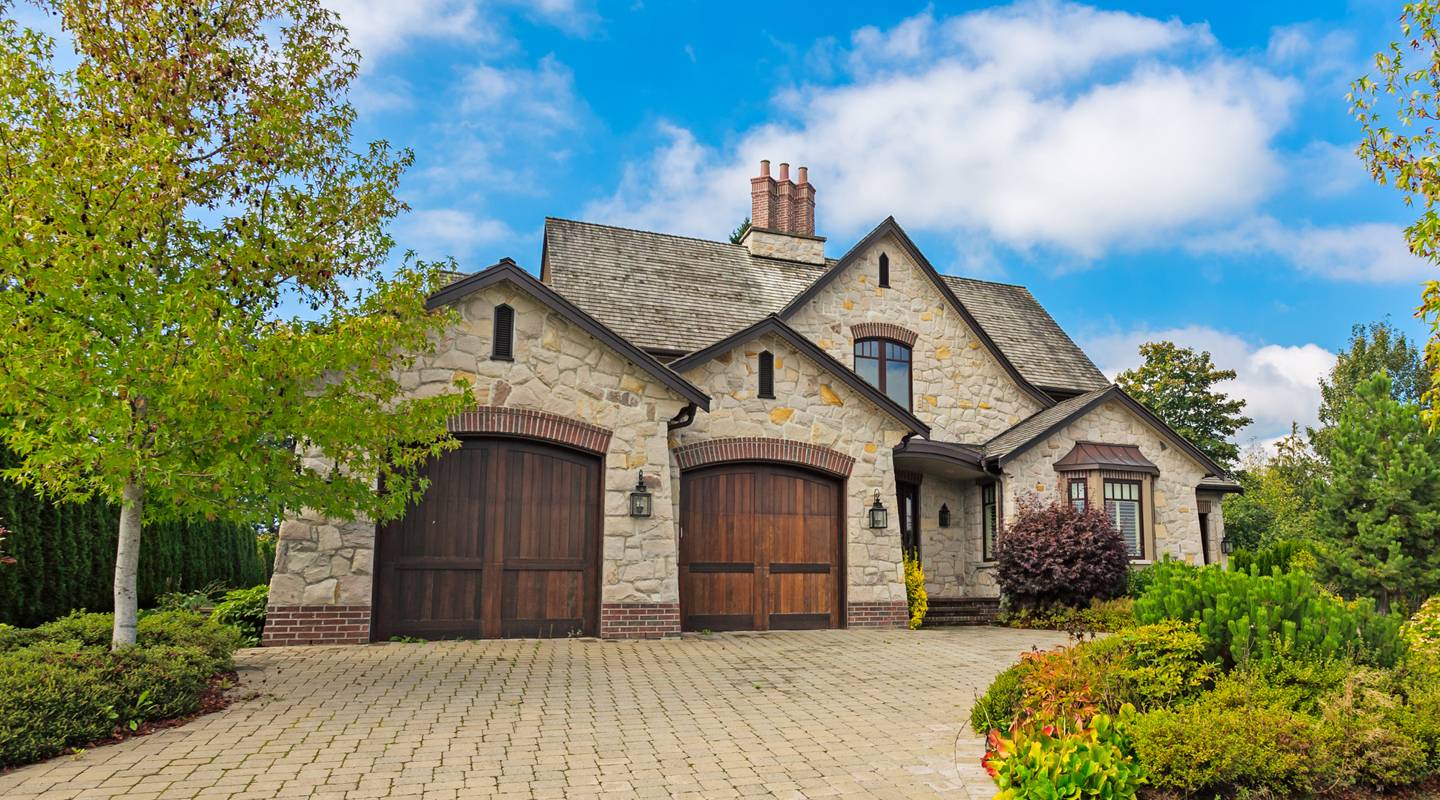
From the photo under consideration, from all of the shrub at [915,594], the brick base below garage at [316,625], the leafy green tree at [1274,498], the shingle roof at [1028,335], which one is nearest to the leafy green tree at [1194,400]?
the leafy green tree at [1274,498]

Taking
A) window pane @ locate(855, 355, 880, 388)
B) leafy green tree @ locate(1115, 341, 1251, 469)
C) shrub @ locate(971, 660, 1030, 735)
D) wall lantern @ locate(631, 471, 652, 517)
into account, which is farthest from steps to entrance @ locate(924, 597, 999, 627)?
leafy green tree @ locate(1115, 341, 1251, 469)

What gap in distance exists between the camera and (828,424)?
45.1ft

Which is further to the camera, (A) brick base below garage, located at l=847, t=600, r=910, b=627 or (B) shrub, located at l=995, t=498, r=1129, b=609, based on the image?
(B) shrub, located at l=995, t=498, r=1129, b=609

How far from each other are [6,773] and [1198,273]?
1983 centimetres

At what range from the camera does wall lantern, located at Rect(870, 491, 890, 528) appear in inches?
535

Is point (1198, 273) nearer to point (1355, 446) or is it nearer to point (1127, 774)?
point (1355, 446)

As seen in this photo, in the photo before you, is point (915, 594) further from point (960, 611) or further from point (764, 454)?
point (764, 454)

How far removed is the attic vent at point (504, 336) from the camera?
1138 cm

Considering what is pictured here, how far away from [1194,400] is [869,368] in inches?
826

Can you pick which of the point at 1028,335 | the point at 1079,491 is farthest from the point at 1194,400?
the point at 1079,491

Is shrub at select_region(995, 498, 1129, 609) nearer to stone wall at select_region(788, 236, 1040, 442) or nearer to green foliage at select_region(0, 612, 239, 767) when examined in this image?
stone wall at select_region(788, 236, 1040, 442)

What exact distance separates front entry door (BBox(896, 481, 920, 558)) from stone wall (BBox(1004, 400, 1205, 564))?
2011 millimetres

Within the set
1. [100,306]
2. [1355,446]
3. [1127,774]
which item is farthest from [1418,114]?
[100,306]

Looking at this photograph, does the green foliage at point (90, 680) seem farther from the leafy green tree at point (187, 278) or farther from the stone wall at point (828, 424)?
the stone wall at point (828, 424)
